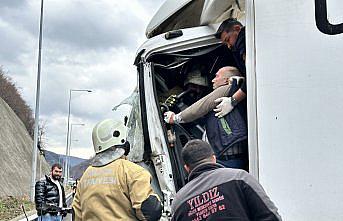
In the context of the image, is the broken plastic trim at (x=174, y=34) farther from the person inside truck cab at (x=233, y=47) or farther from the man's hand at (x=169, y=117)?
the man's hand at (x=169, y=117)

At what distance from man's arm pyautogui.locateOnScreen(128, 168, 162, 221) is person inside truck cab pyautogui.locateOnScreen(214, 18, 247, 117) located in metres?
0.68

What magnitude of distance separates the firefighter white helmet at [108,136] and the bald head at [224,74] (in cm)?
75

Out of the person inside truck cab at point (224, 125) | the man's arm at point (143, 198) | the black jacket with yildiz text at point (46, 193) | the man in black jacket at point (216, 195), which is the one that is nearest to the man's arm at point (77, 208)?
the man's arm at point (143, 198)

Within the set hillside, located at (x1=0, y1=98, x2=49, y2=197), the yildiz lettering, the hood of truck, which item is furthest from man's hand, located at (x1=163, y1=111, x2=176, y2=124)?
hillside, located at (x1=0, y1=98, x2=49, y2=197)

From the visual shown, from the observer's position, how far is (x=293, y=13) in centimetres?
277

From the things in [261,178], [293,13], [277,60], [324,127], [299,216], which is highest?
[293,13]

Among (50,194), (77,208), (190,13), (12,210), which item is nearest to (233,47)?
(190,13)

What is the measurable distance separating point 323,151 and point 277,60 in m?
0.53

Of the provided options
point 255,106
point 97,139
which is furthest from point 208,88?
point 255,106

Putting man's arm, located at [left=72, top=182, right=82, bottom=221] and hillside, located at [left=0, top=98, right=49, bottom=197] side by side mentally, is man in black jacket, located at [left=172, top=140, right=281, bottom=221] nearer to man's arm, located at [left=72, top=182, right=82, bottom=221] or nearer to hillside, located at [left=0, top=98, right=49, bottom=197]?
man's arm, located at [left=72, top=182, right=82, bottom=221]

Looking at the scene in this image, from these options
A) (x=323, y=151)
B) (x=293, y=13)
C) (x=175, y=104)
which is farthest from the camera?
(x=175, y=104)

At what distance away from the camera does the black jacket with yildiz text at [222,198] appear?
260 centimetres

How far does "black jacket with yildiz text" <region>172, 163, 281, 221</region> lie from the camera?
260cm

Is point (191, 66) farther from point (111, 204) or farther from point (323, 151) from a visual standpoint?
point (323, 151)
